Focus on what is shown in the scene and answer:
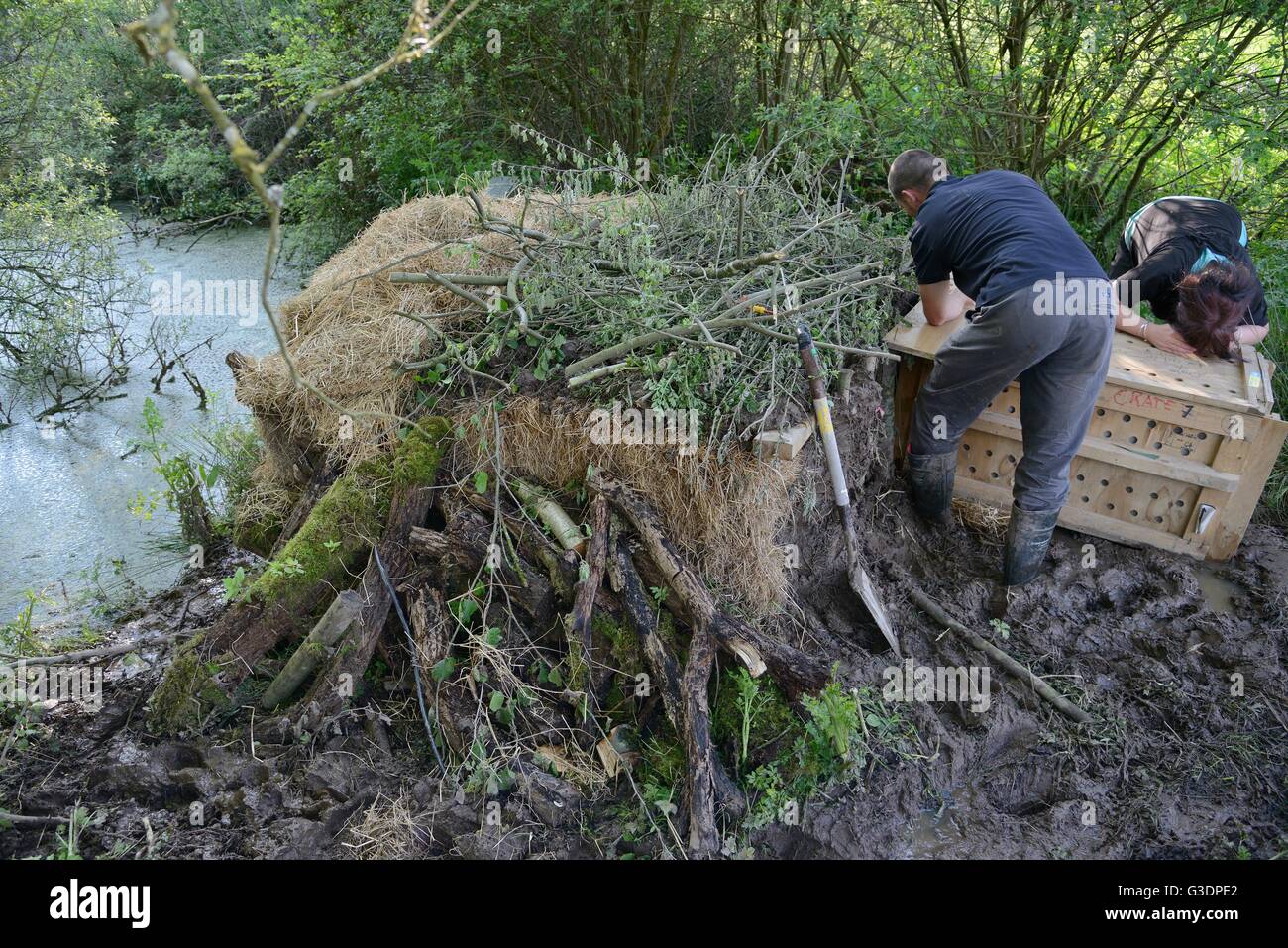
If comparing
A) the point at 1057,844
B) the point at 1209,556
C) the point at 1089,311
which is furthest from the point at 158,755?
the point at 1209,556

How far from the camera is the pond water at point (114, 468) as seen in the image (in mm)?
5500

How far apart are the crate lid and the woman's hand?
28mm

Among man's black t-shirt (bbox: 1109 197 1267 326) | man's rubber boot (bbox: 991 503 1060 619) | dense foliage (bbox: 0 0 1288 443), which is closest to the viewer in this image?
man's rubber boot (bbox: 991 503 1060 619)

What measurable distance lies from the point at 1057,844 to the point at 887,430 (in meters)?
2.09

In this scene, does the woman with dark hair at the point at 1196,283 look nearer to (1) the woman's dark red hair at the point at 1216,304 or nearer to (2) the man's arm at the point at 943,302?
(1) the woman's dark red hair at the point at 1216,304

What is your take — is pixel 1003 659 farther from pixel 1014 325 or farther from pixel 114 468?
pixel 114 468

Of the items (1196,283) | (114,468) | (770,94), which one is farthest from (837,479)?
(114,468)

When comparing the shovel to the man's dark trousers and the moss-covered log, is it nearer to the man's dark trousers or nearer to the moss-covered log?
the man's dark trousers

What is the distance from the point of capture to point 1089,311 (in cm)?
398

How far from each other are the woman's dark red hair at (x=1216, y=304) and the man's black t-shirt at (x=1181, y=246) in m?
0.06

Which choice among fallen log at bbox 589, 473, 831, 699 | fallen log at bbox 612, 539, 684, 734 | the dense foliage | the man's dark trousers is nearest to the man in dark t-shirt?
the man's dark trousers

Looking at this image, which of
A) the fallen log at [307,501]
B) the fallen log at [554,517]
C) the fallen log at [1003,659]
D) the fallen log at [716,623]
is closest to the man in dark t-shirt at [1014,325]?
the fallen log at [1003,659]

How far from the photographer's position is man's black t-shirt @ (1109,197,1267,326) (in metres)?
4.53

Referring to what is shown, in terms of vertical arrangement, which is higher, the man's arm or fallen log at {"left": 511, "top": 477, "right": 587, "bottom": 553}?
the man's arm
